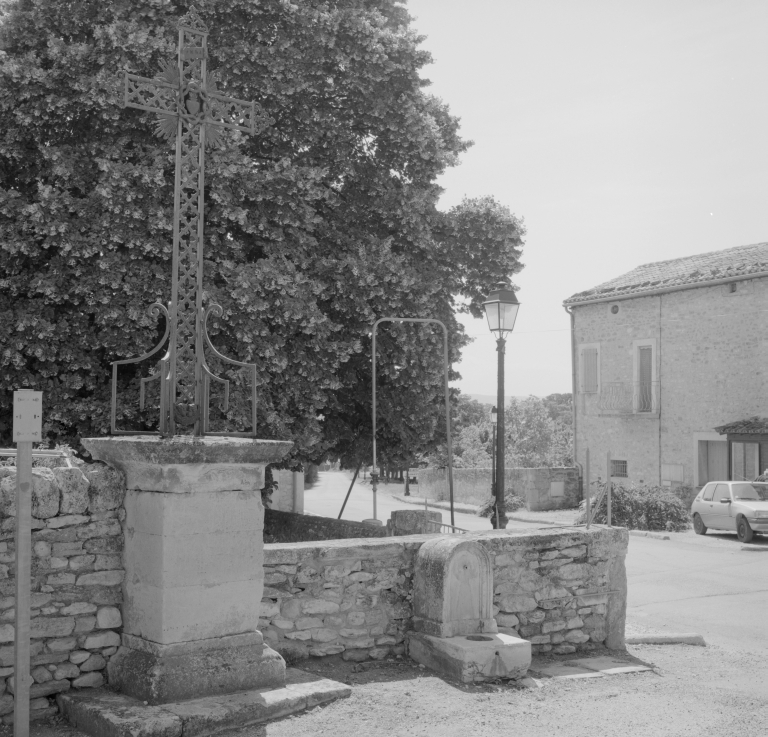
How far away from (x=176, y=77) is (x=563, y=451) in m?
39.2

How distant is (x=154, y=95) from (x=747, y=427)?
21285 millimetres

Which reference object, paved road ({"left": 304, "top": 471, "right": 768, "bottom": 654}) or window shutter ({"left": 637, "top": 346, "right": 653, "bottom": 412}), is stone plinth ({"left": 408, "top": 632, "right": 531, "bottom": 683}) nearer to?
paved road ({"left": 304, "top": 471, "right": 768, "bottom": 654})

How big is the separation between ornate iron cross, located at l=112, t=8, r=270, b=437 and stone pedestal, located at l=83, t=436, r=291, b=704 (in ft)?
0.76

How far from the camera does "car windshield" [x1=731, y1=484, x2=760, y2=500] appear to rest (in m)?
19.8

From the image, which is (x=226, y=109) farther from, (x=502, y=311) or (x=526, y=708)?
(x=502, y=311)

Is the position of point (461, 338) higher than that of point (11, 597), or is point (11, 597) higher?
point (461, 338)

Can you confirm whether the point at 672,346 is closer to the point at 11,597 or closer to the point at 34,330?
the point at 34,330

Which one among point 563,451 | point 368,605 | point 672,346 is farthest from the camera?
point 563,451

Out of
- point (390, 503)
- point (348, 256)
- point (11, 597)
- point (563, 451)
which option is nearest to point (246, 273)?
point (348, 256)

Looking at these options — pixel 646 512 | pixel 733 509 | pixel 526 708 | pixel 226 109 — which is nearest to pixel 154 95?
pixel 226 109

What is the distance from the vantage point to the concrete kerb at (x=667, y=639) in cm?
893

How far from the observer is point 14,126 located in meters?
11.7

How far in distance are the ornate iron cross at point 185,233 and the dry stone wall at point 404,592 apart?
149 centimetres

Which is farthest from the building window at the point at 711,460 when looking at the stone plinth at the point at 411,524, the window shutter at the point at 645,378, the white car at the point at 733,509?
the stone plinth at the point at 411,524
